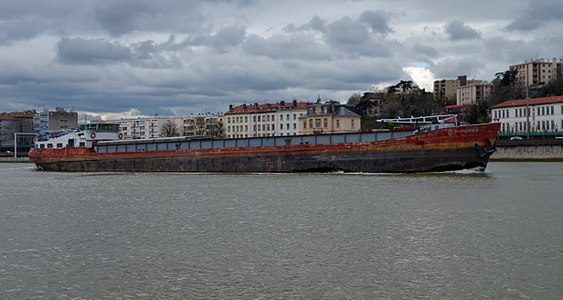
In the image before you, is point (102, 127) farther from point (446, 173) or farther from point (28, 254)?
point (28, 254)

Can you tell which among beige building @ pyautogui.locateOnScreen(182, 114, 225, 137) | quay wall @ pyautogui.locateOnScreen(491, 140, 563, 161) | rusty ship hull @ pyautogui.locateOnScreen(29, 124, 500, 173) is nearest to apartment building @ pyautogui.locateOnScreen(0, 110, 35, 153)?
beige building @ pyautogui.locateOnScreen(182, 114, 225, 137)

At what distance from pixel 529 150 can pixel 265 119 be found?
58446 millimetres

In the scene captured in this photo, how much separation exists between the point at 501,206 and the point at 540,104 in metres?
78.3

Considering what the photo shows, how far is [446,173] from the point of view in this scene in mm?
34031

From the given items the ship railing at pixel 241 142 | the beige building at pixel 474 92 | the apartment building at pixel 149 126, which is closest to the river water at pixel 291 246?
the ship railing at pixel 241 142

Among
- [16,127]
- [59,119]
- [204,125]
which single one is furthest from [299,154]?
[16,127]

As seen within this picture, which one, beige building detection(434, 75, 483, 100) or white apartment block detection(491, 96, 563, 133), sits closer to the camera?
white apartment block detection(491, 96, 563, 133)

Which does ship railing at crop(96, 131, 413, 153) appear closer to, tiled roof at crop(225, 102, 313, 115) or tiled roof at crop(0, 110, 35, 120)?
tiled roof at crop(225, 102, 313, 115)

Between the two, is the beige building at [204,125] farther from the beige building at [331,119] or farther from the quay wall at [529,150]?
the quay wall at [529,150]

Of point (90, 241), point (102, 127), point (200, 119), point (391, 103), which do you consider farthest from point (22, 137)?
point (90, 241)

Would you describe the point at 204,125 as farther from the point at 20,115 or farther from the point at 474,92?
the point at 474,92

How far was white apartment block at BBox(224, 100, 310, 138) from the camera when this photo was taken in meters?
106

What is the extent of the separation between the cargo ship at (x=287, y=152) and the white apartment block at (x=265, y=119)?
51.8 meters

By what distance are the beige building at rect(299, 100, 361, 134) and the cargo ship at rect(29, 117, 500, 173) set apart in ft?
117
